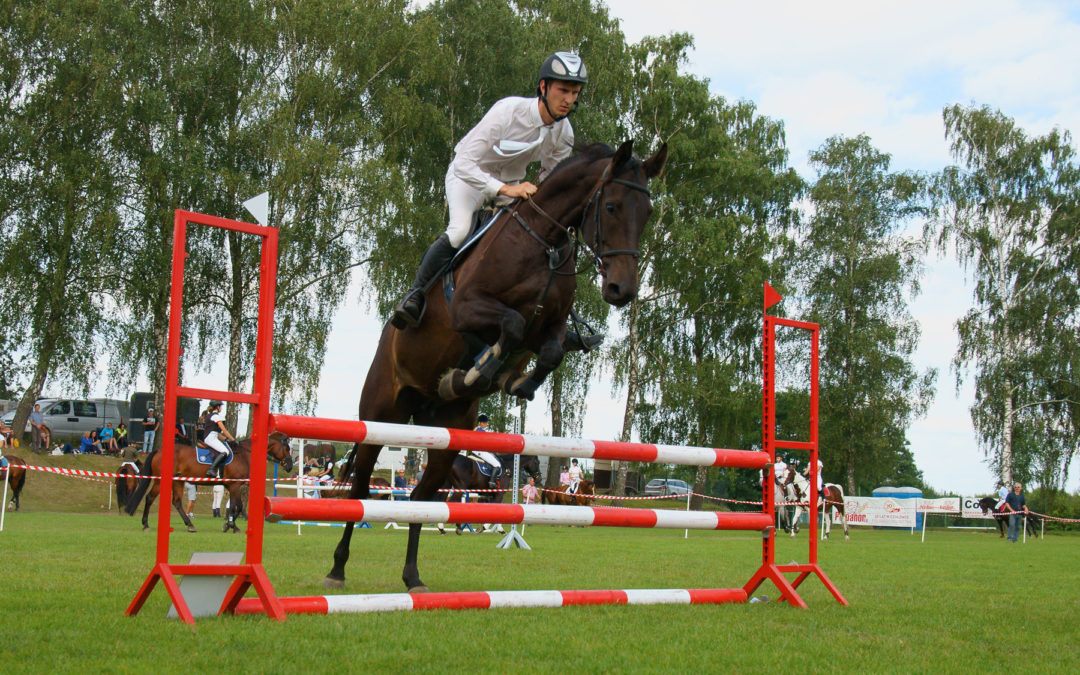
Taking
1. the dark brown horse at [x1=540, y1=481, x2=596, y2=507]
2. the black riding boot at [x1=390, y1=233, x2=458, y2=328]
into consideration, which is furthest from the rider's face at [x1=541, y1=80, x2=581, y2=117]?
the dark brown horse at [x1=540, y1=481, x2=596, y2=507]

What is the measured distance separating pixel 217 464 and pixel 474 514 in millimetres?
12146

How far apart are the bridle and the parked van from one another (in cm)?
2853

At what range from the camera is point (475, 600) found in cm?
493

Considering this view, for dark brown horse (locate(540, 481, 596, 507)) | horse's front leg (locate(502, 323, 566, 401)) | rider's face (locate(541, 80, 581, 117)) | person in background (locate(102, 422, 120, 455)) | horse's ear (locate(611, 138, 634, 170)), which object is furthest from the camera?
Answer: person in background (locate(102, 422, 120, 455))

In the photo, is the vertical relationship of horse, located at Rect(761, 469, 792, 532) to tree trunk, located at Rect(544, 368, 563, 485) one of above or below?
below

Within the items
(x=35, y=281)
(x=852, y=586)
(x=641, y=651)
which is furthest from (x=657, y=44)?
(x=641, y=651)

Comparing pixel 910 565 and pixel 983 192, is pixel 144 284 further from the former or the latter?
pixel 983 192

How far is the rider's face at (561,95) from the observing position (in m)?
5.66

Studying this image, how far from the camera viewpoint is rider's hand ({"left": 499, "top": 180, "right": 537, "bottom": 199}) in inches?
219

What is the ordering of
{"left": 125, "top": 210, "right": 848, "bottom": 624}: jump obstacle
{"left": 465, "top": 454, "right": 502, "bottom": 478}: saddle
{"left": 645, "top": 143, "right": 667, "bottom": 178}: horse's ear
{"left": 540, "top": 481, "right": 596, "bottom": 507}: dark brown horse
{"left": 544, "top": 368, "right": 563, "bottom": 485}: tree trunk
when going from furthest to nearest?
{"left": 544, "top": 368, "right": 563, "bottom": 485}: tree trunk
{"left": 540, "top": 481, "right": 596, "bottom": 507}: dark brown horse
{"left": 465, "top": 454, "right": 502, "bottom": 478}: saddle
{"left": 645, "top": 143, "right": 667, "bottom": 178}: horse's ear
{"left": 125, "top": 210, "right": 848, "bottom": 624}: jump obstacle

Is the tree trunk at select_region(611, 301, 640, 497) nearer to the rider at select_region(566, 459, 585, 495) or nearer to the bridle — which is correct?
the rider at select_region(566, 459, 585, 495)

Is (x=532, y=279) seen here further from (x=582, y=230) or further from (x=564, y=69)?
(x=564, y=69)

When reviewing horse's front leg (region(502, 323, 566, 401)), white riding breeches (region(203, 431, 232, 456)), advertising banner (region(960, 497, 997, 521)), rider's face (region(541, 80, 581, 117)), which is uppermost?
rider's face (region(541, 80, 581, 117))

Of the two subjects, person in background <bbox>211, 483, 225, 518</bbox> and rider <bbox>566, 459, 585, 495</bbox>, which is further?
rider <bbox>566, 459, 585, 495</bbox>
